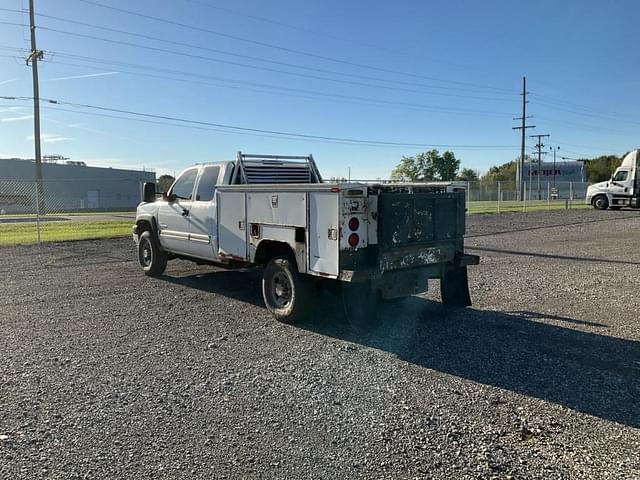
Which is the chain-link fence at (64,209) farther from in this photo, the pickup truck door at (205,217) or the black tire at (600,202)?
the black tire at (600,202)

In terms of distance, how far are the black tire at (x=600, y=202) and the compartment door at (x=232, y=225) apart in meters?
32.6

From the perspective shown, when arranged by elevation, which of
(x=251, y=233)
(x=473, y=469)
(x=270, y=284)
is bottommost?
(x=473, y=469)

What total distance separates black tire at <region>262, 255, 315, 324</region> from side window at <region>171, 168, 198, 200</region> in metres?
2.67

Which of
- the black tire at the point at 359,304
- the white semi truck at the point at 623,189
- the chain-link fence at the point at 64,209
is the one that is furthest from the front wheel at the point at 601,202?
the black tire at the point at 359,304

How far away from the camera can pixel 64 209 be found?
47.1 m

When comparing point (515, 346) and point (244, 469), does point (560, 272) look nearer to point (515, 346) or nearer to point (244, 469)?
point (515, 346)

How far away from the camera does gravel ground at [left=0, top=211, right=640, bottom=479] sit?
337 cm

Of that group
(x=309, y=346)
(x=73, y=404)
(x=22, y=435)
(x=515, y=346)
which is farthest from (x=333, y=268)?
(x=22, y=435)

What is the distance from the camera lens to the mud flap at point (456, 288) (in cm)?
718

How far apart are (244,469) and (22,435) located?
1.66 m

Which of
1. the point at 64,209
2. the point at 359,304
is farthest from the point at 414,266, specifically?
the point at 64,209

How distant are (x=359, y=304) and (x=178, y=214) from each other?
409 cm

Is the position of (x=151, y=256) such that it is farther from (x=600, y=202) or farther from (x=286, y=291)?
(x=600, y=202)

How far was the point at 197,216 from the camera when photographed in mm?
8312
